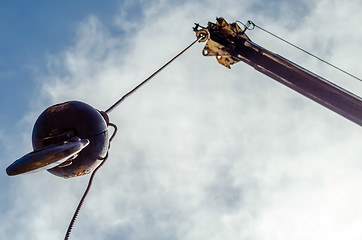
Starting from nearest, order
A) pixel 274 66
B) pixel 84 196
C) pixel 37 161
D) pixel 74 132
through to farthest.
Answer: pixel 37 161 → pixel 74 132 → pixel 84 196 → pixel 274 66

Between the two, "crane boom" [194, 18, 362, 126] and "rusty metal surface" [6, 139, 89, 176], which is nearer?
"rusty metal surface" [6, 139, 89, 176]

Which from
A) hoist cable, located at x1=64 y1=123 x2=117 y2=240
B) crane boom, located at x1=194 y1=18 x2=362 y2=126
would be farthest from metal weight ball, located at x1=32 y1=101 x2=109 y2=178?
crane boom, located at x1=194 y1=18 x2=362 y2=126

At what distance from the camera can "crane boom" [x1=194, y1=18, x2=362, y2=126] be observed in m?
4.89

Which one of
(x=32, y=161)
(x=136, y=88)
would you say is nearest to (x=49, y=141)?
(x=32, y=161)

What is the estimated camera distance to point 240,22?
6.41m

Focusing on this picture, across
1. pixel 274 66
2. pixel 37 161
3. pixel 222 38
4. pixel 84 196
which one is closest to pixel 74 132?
pixel 84 196

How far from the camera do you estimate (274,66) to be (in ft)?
18.2

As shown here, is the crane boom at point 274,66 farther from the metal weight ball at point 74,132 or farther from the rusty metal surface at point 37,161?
the rusty metal surface at point 37,161

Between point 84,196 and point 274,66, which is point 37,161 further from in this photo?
point 274,66

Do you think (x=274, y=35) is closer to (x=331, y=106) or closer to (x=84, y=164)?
(x=331, y=106)

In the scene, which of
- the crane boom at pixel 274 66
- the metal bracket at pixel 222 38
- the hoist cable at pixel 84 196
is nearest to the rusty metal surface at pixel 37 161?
the hoist cable at pixel 84 196

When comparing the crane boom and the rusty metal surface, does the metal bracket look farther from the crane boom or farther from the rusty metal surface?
the rusty metal surface

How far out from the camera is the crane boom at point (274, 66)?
4.89 m

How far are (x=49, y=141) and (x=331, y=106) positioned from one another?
373 cm
